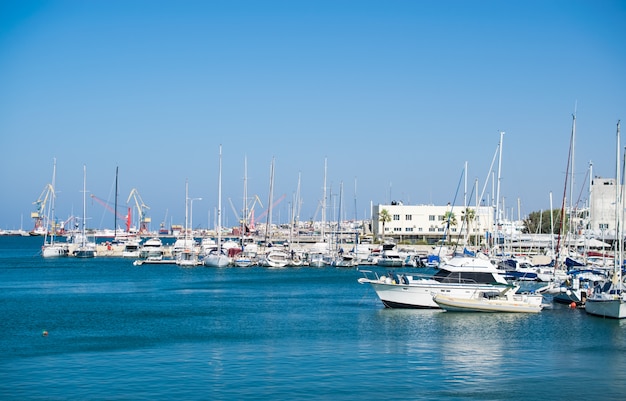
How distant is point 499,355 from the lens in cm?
3494

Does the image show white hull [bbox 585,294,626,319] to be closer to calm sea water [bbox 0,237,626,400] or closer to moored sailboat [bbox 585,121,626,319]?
moored sailboat [bbox 585,121,626,319]

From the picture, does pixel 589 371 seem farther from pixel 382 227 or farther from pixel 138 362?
pixel 382 227

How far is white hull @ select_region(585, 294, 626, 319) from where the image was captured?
43.8 m

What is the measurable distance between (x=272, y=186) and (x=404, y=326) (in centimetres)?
6837

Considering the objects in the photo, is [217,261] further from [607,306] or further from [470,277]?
[607,306]

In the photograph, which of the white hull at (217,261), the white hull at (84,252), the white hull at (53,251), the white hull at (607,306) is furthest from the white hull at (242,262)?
the white hull at (607,306)

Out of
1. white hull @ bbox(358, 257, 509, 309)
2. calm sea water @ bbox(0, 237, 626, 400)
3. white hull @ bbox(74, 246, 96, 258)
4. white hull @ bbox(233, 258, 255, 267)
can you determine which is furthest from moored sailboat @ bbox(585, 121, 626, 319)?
white hull @ bbox(74, 246, 96, 258)

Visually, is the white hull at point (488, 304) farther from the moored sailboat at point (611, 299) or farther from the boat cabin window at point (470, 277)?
the moored sailboat at point (611, 299)

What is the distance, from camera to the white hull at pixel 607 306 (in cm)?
4378

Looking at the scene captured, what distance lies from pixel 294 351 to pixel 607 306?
61.6 feet

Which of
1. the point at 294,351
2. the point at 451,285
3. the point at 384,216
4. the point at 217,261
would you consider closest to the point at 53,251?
the point at 217,261

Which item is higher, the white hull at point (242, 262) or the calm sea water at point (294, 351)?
the white hull at point (242, 262)

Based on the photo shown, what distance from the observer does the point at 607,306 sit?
147ft

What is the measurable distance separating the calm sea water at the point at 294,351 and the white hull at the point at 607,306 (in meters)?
0.71
